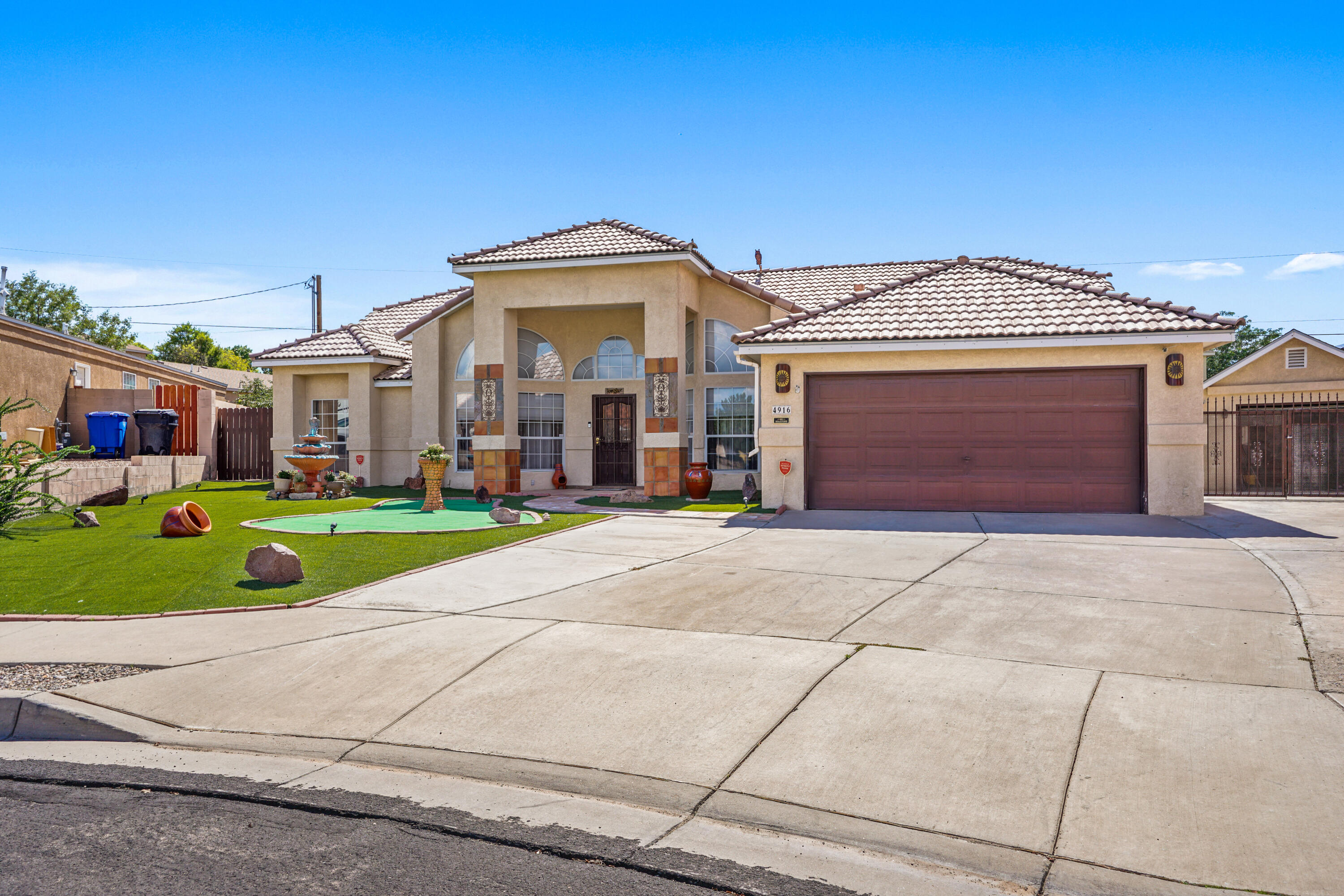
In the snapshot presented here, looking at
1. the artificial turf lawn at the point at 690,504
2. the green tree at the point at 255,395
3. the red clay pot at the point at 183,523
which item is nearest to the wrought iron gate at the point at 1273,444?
the artificial turf lawn at the point at 690,504

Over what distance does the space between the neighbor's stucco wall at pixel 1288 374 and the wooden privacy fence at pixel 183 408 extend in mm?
29534

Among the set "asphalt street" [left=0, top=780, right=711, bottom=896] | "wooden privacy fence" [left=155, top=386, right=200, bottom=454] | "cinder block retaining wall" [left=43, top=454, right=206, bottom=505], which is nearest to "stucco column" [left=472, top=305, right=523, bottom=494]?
"cinder block retaining wall" [left=43, top=454, right=206, bottom=505]

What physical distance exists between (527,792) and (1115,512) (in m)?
12.6

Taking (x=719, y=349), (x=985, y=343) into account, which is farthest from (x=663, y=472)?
(x=985, y=343)

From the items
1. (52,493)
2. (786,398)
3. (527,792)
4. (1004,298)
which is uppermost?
(1004,298)

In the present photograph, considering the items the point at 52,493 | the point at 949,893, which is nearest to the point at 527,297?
the point at 52,493

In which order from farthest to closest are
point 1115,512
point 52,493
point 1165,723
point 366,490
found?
point 366,490
point 52,493
point 1115,512
point 1165,723

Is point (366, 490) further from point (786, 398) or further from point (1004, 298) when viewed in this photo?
point (1004, 298)

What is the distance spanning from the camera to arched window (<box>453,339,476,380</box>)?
2239 cm

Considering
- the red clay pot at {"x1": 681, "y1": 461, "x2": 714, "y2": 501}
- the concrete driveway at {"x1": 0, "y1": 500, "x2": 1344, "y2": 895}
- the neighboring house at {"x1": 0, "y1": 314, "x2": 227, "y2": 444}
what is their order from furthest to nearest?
the neighboring house at {"x1": 0, "y1": 314, "x2": 227, "y2": 444}, the red clay pot at {"x1": 681, "y1": 461, "x2": 714, "y2": 501}, the concrete driveway at {"x1": 0, "y1": 500, "x2": 1344, "y2": 895}

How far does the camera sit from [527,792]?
4.82 meters

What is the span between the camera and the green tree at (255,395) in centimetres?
4725

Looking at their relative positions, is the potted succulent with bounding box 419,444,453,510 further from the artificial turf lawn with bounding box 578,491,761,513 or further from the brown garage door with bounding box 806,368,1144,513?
the brown garage door with bounding box 806,368,1144,513

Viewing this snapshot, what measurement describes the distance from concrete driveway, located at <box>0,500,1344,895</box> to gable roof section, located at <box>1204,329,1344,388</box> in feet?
61.0
